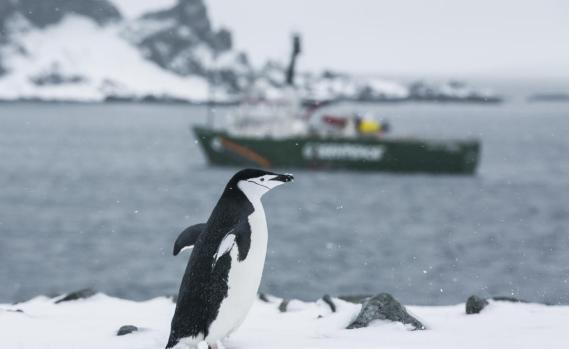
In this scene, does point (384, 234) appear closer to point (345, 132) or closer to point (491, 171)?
point (345, 132)

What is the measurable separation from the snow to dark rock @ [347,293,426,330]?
0.08 metres

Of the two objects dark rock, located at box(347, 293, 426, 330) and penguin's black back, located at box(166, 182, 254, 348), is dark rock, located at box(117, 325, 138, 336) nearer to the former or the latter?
penguin's black back, located at box(166, 182, 254, 348)

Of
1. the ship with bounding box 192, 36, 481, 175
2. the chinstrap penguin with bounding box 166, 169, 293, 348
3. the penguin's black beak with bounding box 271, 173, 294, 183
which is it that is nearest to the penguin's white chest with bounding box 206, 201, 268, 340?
the chinstrap penguin with bounding box 166, 169, 293, 348

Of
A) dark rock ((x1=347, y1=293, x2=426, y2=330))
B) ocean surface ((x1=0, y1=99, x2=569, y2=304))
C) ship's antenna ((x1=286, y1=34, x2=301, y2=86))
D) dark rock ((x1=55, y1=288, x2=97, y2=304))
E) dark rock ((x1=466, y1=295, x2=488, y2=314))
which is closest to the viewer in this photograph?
dark rock ((x1=347, y1=293, x2=426, y2=330))

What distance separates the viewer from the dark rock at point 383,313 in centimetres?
587

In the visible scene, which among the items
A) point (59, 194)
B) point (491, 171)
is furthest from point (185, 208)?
point (491, 171)

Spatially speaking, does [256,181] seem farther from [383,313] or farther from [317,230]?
[317,230]

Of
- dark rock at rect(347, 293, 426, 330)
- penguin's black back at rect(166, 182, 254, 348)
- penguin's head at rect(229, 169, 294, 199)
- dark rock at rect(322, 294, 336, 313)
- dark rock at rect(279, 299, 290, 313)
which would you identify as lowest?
dark rock at rect(279, 299, 290, 313)

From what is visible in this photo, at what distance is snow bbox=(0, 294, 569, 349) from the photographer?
208 inches

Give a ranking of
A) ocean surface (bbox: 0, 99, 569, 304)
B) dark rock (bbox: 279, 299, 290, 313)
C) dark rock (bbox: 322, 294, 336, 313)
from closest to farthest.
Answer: dark rock (bbox: 322, 294, 336, 313), dark rock (bbox: 279, 299, 290, 313), ocean surface (bbox: 0, 99, 569, 304)

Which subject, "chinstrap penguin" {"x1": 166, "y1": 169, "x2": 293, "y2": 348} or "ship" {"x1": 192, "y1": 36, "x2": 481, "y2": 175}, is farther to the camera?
"ship" {"x1": 192, "y1": 36, "x2": 481, "y2": 175}

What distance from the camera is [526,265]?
838 inches

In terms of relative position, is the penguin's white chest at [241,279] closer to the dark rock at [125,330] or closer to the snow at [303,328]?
the snow at [303,328]

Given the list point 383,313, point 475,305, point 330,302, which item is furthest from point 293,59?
point 383,313
